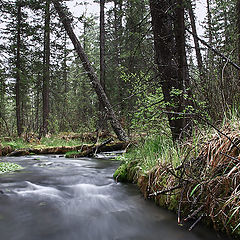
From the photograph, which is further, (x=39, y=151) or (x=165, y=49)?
(x=39, y=151)

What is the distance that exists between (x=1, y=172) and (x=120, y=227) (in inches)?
155

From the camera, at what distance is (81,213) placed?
9.39ft

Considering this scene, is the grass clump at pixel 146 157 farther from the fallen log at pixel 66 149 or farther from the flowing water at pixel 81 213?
the fallen log at pixel 66 149

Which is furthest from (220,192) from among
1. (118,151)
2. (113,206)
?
(118,151)

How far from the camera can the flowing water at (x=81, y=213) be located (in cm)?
228

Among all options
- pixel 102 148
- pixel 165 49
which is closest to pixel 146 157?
pixel 165 49

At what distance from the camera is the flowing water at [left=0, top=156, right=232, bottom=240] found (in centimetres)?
228

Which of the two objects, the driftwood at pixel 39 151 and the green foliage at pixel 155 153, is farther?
the driftwood at pixel 39 151

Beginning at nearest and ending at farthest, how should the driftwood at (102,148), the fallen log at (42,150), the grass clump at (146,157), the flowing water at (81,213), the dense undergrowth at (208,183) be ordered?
1. the dense undergrowth at (208,183)
2. the flowing water at (81,213)
3. the grass clump at (146,157)
4. the driftwood at (102,148)
5. the fallen log at (42,150)

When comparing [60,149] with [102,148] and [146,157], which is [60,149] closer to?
[102,148]

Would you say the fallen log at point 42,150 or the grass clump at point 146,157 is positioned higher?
the grass clump at point 146,157

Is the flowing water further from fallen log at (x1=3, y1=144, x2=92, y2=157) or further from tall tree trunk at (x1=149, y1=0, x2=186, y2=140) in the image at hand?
fallen log at (x1=3, y1=144, x2=92, y2=157)

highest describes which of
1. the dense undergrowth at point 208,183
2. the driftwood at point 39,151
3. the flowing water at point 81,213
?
the dense undergrowth at point 208,183

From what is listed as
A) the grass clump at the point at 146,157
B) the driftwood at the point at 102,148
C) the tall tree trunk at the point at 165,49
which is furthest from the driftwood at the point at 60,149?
the tall tree trunk at the point at 165,49
